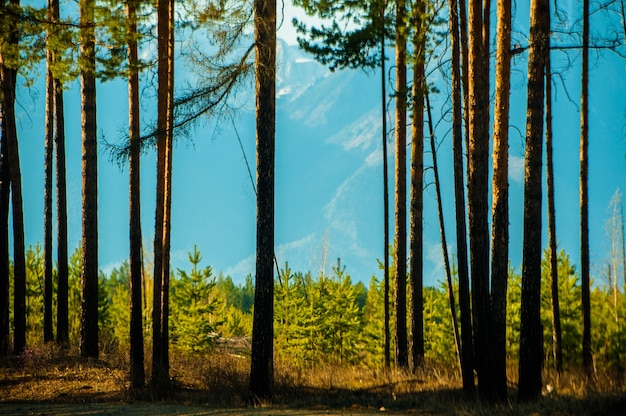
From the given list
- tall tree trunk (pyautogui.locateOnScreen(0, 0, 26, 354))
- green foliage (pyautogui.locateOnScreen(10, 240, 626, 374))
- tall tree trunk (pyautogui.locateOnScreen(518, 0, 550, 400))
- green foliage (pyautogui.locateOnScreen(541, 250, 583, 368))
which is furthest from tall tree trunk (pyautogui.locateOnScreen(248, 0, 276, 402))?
green foliage (pyautogui.locateOnScreen(541, 250, 583, 368))

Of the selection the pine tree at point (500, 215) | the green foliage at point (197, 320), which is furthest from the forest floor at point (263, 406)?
the green foliage at point (197, 320)

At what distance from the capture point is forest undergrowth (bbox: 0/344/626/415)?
9.05 metres

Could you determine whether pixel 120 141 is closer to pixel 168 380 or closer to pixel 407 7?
pixel 168 380

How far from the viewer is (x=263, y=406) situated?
34.2 ft

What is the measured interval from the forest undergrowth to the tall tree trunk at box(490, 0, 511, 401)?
2.34 feet

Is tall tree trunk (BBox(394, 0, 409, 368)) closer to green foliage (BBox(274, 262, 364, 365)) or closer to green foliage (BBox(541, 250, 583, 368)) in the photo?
green foliage (BBox(541, 250, 583, 368))

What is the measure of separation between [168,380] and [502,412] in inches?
267

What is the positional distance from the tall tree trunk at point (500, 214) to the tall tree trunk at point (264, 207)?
363 cm

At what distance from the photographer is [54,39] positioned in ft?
43.4

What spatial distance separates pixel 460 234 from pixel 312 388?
4179 millimetres

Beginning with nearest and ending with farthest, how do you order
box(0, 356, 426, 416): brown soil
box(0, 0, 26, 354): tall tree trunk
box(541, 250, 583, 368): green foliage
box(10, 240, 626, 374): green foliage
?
1. box(0, 356, 426, 416): brown soil
2. box(0, 0, 26, 354): tall tree trunk
3. box(541, 250, 583, 368): green foliage
4. box(10, 240, 626, 374): green foliage

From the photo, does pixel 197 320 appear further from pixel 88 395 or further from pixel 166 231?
pixel 88 395

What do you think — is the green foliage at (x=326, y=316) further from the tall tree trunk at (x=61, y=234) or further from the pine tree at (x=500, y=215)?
the pine tree at (x=500, y=215)

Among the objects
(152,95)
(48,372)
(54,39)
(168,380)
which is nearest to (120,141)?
(152,95)
